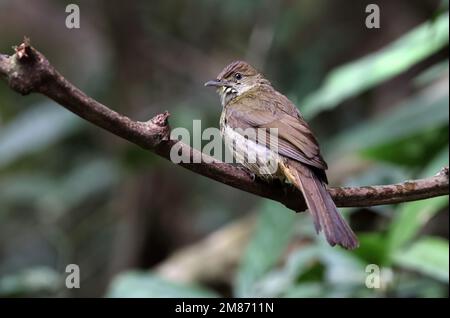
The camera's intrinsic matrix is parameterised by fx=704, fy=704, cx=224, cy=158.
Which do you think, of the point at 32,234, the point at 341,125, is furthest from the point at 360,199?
the point at 32,234

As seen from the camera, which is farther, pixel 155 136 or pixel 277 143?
pixel 277 143

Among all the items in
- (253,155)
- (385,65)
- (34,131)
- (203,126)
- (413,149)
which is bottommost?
(253,155)

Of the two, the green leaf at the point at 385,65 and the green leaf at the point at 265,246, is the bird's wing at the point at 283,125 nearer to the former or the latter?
the green leaf at the point at 385,65

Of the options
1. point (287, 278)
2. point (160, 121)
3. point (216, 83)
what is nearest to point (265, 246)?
point (287, 278)

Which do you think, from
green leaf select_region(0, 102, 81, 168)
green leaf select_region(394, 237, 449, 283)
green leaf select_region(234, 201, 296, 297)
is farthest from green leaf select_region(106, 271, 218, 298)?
green leaf select_region(0, 102, 81, 168)

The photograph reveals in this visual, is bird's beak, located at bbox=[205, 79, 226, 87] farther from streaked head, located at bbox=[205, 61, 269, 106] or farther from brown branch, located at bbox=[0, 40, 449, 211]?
brown branch, located at bbox=[0, 40, 449, 211]

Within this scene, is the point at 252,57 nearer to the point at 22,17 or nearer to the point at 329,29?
the point at 329,29

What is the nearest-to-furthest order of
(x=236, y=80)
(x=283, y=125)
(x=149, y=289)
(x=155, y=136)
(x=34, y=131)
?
(x=155, y=136) < (x=283, y=125) < (x=149, y=289) < (x=236, y=80) < (x=34, y=131)

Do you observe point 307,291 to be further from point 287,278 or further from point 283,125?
point 283,125
